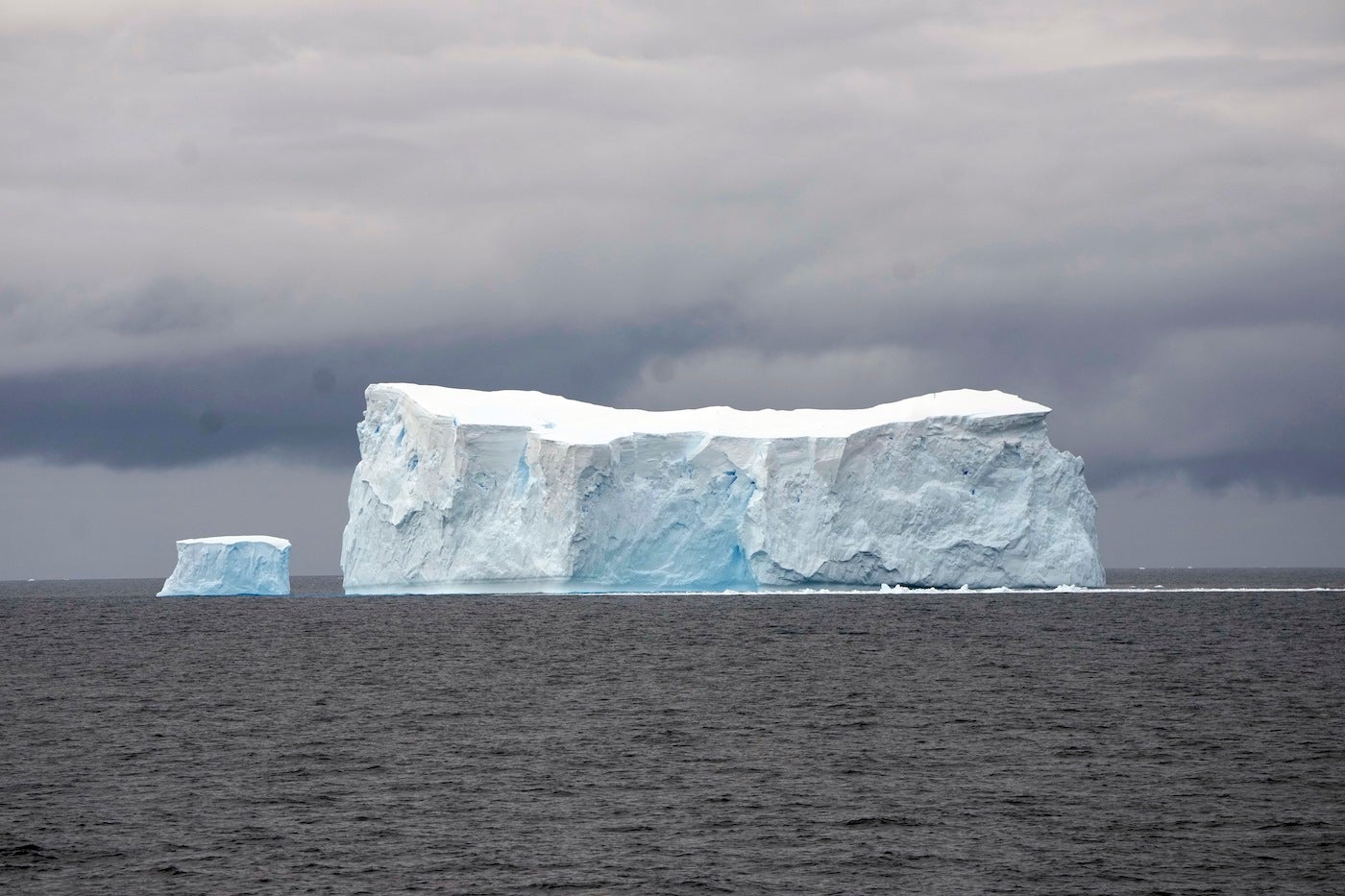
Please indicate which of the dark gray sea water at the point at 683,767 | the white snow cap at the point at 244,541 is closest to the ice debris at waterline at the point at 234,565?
the white snow cap at the point at 244,541

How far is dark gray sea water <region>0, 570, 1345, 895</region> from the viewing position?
12102 millimetres

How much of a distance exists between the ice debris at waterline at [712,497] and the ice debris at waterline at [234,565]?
4578 mm

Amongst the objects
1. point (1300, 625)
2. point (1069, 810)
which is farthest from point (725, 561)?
point (1069, 810)

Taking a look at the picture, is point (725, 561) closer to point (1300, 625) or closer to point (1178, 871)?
point (1300, 625)

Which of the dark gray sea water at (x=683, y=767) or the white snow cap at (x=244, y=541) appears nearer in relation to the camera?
the dark gray sea water at (x=683, y=767)

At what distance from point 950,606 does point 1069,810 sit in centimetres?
3290

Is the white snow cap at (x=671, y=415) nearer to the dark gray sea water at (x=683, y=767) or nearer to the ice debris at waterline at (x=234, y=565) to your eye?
the ice debris at waterline at (x=234, y=565)

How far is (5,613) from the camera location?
60125 millimetres

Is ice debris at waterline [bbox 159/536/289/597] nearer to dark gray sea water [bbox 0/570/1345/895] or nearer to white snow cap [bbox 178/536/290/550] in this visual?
white snow cap [bbox 178/536/290/550]

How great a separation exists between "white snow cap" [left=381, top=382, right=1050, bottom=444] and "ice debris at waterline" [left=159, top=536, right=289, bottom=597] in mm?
7816

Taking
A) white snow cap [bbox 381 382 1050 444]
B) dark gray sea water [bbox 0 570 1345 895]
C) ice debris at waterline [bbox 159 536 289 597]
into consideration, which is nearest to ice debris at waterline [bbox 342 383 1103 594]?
white snow cap [bbox 381 382 1050 444]

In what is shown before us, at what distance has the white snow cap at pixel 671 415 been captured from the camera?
41938 millimetres

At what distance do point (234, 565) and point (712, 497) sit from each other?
1741cm

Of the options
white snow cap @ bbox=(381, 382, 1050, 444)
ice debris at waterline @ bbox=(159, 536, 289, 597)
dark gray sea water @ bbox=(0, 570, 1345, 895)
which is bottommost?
dark gray sea water @ bbox=(0, 570, 1345, 895)
